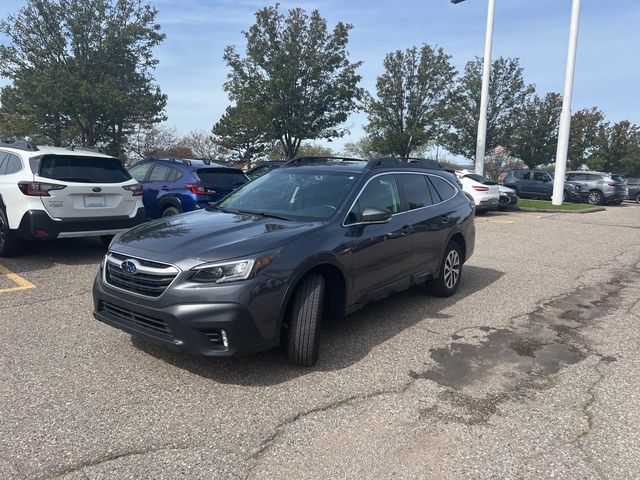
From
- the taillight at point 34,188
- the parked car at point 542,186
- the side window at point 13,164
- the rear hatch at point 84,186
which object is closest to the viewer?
the taillight at point 34,188

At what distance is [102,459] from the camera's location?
9.00 ft

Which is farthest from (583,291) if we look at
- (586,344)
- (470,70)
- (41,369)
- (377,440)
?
(470,70)

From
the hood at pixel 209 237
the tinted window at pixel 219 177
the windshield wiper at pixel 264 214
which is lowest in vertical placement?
the hood at pixel 209 237

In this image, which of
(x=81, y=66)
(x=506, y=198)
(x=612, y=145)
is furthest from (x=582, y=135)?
(x=81, y=66)

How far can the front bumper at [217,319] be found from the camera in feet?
11.2

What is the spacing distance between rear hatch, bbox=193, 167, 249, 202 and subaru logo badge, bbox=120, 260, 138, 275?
17.7 ft

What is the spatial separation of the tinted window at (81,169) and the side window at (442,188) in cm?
467

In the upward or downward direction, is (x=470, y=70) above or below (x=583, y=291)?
above

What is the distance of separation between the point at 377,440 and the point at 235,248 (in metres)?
1.62

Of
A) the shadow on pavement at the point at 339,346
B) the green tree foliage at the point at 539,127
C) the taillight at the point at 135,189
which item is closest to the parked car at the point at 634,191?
the green tree foliage at the point at 539,127

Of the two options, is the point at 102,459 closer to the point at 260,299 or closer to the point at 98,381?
the point at 98,381

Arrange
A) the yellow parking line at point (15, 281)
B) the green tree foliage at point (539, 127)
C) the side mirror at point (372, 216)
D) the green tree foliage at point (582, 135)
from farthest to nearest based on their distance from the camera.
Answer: the green tree foliage at point (582, 135) → the green tree foliage at point (539, 127) → the yellow parking line at point (15, 281) → the side mirror at point (372, 216)

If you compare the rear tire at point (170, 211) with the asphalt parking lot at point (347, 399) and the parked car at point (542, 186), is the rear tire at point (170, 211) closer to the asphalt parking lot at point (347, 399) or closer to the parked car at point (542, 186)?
the asphalt parking lot at point (347, 399)

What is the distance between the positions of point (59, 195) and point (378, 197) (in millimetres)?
4541
